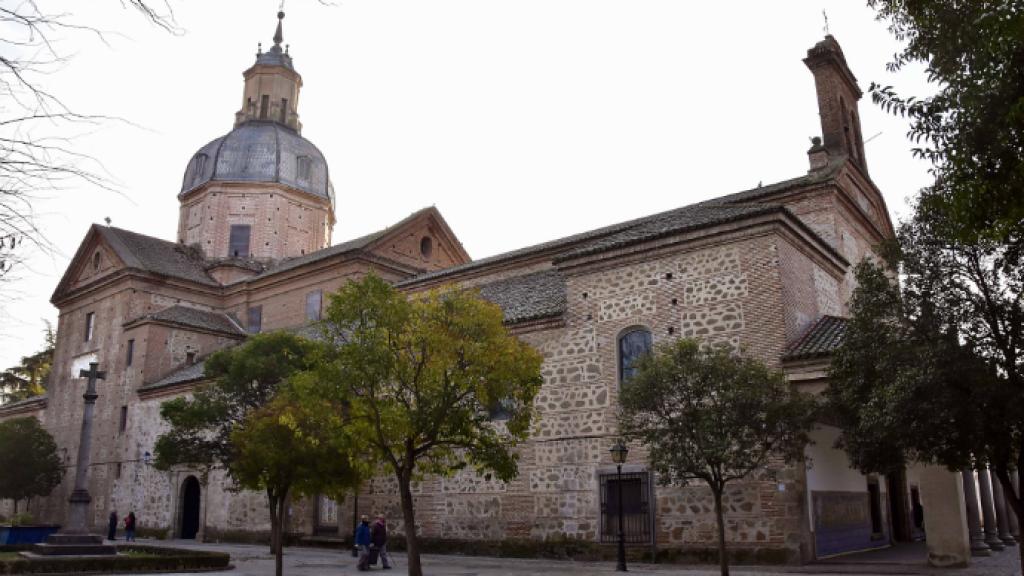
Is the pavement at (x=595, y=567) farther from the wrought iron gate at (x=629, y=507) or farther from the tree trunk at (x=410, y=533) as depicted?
the tree trunk at (x=410, y=533)

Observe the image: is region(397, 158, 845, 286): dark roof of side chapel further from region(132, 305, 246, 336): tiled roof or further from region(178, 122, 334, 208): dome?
region(178, 122, 334, 208): dome

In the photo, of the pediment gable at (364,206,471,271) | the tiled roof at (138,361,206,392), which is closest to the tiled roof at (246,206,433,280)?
the pediment gable at (364,206,471,271)

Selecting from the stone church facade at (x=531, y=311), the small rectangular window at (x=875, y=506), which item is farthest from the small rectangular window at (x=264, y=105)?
the small rectangular window at (x=875, y=506)

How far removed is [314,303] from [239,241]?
320 inches

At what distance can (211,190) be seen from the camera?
37750mm

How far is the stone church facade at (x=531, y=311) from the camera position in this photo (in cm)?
1598

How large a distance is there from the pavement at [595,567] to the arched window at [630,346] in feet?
13.8

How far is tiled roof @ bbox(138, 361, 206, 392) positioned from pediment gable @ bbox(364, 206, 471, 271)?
7907 millimetres

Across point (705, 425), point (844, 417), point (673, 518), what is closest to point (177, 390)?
point (673, 518)

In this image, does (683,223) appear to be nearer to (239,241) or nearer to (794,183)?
(794,183)

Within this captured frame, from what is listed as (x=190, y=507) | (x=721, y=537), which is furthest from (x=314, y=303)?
(x=721, y=537)

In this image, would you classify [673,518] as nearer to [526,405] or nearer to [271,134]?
[526,405]

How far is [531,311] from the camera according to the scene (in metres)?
20.0

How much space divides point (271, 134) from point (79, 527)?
2548 cm
